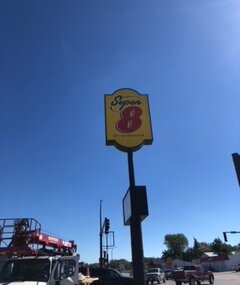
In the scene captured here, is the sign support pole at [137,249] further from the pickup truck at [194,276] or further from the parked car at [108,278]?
the pickup truck at [194,276]

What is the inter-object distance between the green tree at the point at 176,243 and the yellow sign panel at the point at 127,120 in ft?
531

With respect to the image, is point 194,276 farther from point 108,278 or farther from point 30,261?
point 30,261

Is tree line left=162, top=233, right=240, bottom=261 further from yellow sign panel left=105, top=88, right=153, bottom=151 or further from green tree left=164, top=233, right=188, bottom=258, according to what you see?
yellow sign panel left=105, top=88, right=153, bottom=151

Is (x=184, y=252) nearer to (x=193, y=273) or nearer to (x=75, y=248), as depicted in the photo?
(x=193, y=273)

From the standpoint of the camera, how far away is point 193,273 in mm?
37938

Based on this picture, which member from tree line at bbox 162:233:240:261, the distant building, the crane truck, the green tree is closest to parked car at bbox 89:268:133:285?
the crane truck

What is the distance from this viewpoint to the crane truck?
34.0ft

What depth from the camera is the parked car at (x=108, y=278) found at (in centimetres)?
2373

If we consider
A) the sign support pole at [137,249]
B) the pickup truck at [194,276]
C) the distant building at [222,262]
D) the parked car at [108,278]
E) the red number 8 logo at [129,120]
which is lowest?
the sign support pole at [137,249]

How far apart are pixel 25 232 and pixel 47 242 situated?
3.65 feet

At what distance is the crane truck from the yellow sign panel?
12.7 ft

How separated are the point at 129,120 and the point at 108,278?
15789mm

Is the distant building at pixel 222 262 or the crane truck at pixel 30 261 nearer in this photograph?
the crane truck at pixel 30 261

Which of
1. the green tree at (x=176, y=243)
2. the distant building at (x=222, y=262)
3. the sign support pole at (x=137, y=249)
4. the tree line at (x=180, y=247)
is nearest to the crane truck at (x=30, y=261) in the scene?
the sign support pole at (x=137, y=249)
